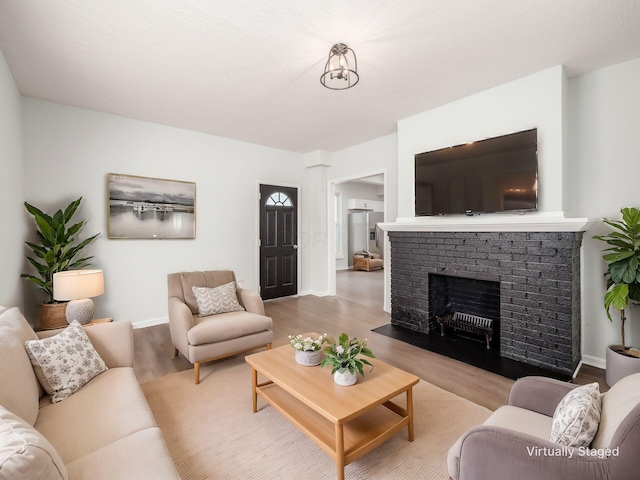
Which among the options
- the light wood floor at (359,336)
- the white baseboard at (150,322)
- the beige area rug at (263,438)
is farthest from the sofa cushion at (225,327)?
the white baseboard at (150,322)

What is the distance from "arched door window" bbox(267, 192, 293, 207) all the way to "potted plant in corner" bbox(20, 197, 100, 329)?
2817mm

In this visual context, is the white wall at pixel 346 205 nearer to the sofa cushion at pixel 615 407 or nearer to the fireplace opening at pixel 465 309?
the fireplace opening at pixel 465 309

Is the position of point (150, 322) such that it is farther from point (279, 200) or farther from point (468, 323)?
point (468, 323)

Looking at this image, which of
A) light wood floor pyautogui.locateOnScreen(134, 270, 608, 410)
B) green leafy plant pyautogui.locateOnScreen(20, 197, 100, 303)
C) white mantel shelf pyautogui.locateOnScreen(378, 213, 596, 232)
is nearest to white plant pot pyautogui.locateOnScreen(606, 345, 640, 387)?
light wood floor pyautogui.locateOnScreen(134, 270, 608, 410)

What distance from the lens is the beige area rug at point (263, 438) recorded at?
1.72 meters

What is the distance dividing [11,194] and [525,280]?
487 centimetres

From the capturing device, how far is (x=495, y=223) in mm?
3109

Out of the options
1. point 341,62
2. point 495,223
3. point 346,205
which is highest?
point 341,62

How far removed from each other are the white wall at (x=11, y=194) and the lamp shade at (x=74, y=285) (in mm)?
348

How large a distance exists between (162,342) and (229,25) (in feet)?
11.0

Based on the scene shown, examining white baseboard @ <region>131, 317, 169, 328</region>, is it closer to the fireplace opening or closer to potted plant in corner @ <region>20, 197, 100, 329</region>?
potted plant in corner @ <region>20, 197, 100, 329</region>

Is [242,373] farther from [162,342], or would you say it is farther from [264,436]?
[162,342]

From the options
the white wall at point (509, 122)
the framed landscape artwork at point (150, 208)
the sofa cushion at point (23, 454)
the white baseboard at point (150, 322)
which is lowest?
the white baseboard at point (150, 322)

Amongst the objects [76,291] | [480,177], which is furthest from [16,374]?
[480,177]
